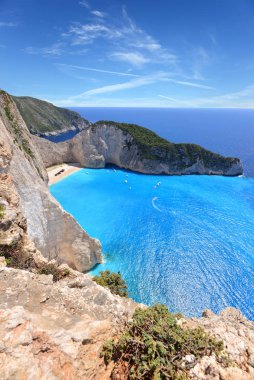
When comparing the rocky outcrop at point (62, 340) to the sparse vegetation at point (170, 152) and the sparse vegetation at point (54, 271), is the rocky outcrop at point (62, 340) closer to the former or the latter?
the sparse vegetation at point (54, 271)

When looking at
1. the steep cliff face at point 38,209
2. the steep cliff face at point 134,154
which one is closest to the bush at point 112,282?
the steep cliff face at point 38,209

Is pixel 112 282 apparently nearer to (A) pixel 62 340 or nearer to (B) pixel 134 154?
(A) pixel 62 340

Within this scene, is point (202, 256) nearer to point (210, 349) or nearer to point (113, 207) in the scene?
point (113, 207)

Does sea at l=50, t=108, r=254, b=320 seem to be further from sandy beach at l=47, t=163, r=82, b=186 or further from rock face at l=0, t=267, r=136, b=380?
rock face at l=0, t=267, r=136, b=380

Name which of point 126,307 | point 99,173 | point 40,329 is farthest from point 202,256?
point 99,173

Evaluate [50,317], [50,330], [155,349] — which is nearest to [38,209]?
[50,317]
